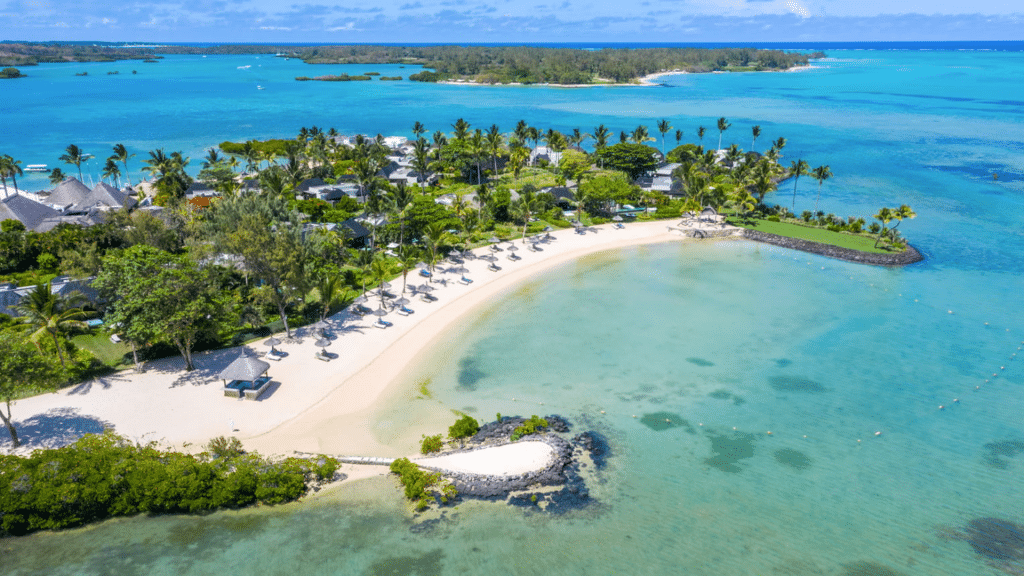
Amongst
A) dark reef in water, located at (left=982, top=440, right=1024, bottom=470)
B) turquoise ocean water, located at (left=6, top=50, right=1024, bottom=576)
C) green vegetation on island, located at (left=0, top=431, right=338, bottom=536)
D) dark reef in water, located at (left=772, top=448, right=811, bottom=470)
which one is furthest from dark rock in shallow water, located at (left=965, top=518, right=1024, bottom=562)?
green vegetation on island, located at (left=0, top=431, right=338, bottom=536)

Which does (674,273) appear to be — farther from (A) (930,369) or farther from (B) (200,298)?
(B) (200,298)

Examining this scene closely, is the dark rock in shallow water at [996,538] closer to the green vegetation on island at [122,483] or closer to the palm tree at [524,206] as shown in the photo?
the green vegetation on island at [122,483]

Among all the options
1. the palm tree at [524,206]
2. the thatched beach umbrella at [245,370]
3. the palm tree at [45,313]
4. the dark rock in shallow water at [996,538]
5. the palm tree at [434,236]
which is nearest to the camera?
the dark rock in shallow water at [996,538]

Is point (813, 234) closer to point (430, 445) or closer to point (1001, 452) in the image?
point (1001, 452)

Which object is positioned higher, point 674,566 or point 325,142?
point 325,142

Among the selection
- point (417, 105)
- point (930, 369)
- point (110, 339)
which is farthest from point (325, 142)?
point (417, 105)

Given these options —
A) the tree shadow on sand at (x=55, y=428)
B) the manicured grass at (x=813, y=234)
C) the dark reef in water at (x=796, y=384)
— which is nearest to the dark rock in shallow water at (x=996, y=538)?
the dark reef in water at (x=796, y=384)

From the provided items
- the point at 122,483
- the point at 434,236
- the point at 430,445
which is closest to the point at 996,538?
the point at 430,445
